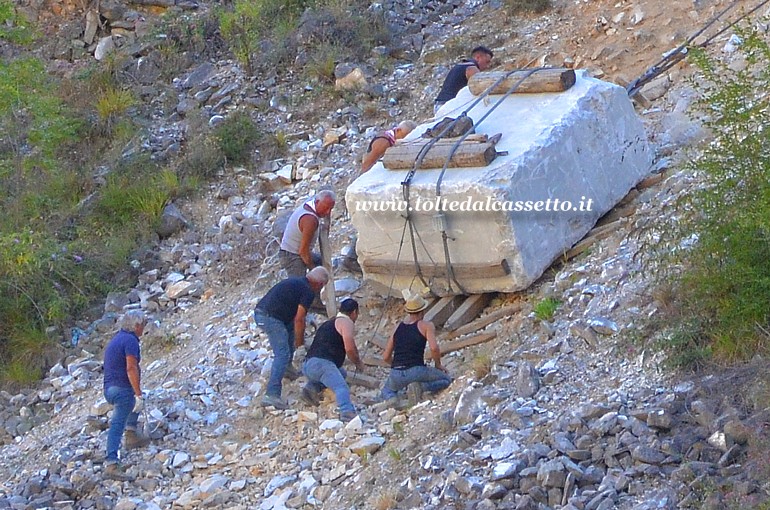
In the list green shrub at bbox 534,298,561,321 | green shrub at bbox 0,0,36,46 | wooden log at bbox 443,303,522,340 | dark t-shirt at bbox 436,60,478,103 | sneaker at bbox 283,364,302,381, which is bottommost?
sneaker at bbox 283,364,302,381

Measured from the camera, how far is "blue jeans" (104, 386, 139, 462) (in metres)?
7.68

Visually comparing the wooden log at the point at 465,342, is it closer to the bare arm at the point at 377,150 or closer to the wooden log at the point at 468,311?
the wooden log at the point at 468,311

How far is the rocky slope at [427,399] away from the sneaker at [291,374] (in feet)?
0.62

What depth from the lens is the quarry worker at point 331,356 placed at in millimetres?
7750

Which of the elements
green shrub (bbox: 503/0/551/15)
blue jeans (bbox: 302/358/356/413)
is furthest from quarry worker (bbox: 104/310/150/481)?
green shrub (bbox: 503/0/551/15)

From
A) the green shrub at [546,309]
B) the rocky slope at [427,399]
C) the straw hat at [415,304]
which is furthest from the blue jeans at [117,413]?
the green shrub at [546,309]

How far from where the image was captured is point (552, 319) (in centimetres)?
766

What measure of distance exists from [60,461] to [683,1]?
796 cm

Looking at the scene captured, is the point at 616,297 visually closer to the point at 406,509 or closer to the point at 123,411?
the point at 406,509

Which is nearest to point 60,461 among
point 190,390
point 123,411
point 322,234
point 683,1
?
point 123,411

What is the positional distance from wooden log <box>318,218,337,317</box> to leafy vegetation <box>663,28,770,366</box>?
122 inches

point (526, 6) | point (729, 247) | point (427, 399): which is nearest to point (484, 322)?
point (427, 399)

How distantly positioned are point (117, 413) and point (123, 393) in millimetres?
156

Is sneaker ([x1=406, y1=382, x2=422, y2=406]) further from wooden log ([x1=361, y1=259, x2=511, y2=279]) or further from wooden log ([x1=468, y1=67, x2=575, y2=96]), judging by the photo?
wooden log ([x1=468, y1=67, x2=575, y2=96])
